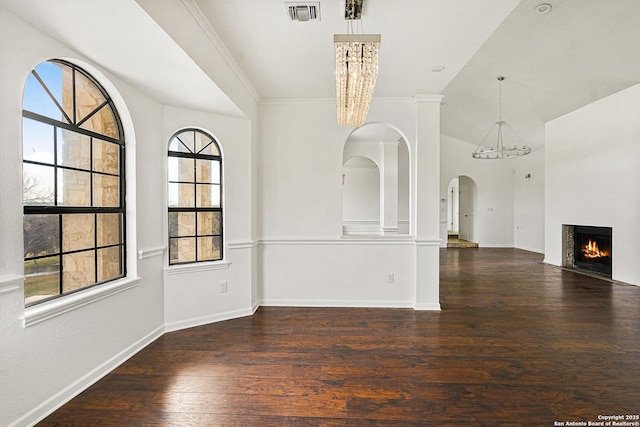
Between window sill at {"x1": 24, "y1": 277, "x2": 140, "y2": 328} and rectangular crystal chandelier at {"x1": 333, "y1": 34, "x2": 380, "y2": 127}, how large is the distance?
8.07 ft

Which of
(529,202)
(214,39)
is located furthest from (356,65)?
(529,202)

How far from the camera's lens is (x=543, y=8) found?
337cm

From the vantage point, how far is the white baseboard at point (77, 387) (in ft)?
6.26

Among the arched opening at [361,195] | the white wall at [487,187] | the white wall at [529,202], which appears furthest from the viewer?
the white wall at [487,187]

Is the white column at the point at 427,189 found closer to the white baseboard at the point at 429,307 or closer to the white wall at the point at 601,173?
the white baseboard at the point at 429,307

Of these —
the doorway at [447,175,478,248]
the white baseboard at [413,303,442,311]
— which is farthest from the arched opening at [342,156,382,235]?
the white baseboard at [413,303,442,311]

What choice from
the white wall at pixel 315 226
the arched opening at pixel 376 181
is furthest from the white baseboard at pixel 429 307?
the arched opening at pixel 376 181

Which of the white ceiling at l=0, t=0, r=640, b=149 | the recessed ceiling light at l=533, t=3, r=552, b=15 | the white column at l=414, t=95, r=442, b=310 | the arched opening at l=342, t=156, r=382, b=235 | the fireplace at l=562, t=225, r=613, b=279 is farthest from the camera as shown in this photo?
the arched opening at l=342, t=156, r=382, b=235

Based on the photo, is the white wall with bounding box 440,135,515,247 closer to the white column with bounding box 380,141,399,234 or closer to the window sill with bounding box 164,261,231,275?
the white column with bounding box 380,141,399,234

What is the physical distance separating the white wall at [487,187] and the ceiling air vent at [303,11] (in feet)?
29.3

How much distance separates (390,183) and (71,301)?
6.00m

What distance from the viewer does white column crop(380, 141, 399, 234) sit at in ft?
22.8

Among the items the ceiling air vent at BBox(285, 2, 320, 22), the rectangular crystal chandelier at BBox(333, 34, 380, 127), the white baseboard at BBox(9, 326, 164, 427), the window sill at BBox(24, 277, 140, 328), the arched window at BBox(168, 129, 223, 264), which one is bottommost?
the white baseboard at BBox(9, 326, 164, 427)

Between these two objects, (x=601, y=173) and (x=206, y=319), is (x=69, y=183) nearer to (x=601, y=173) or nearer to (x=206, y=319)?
(x=206, y=319)
